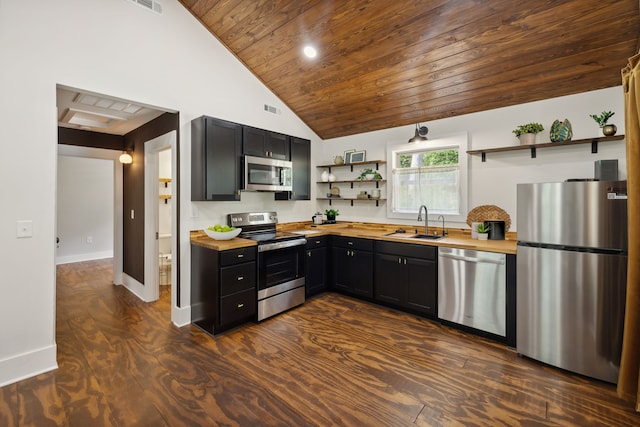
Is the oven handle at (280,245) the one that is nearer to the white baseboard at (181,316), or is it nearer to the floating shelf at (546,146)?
the white baseboard at (181,316)

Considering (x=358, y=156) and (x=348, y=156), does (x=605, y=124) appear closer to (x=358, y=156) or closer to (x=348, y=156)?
(x=358, y=156)

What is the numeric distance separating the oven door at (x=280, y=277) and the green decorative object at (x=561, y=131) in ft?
9.75

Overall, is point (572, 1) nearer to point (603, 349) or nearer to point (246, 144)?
point (603, 349)

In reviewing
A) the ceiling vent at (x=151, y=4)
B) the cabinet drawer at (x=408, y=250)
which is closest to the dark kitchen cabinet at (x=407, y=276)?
the cabinet drawer at (x=408, y=250)

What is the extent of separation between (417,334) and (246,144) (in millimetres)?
2872

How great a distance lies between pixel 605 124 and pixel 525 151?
2.19ft

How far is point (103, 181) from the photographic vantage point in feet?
23.1

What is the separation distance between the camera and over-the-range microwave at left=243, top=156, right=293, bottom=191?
3.52 meters

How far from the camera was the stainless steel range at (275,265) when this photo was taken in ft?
11.0

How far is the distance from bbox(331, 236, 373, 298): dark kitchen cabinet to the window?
32.5 inches

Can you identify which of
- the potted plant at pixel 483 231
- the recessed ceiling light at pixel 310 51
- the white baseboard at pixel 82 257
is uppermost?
the recessed ceiling light at pixel 310 51

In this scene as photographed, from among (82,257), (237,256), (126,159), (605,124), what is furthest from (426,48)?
(82,257)

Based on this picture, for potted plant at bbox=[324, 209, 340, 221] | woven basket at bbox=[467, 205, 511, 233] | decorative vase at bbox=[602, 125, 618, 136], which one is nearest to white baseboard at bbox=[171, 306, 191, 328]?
potted plant at bbox=[324, 209, 340, 221]

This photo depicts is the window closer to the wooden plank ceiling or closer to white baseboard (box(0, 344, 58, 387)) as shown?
the wooden plank ceiling
